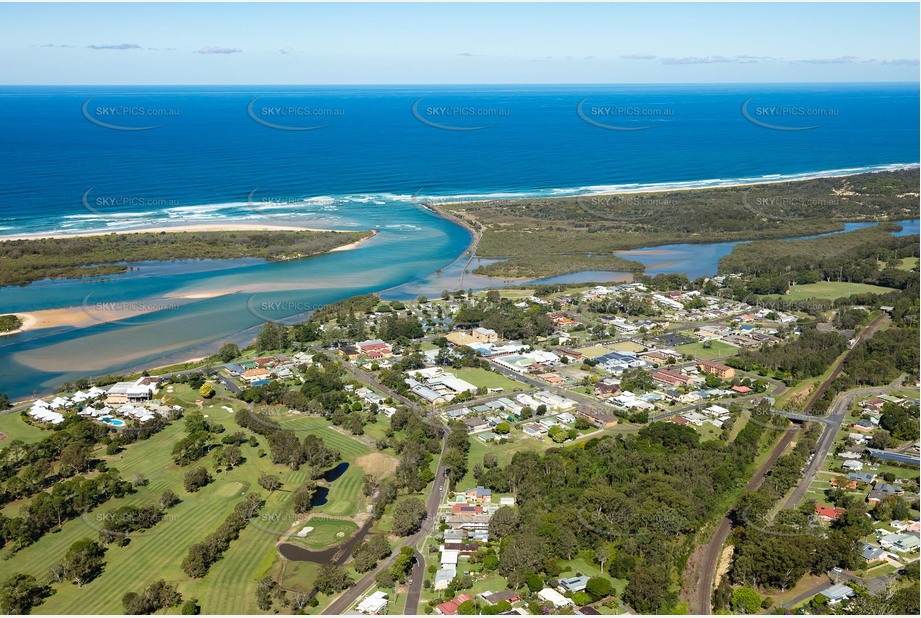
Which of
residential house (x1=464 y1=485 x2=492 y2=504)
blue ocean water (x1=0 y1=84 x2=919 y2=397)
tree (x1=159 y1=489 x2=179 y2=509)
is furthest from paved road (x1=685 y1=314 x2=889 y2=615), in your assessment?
blue ocean water (x1=0 y1=84 x2=919 y2=397)

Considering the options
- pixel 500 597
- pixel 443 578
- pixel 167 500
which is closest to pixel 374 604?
pixel 443 578

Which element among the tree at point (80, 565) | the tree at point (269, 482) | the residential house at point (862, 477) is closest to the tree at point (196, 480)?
the tree at point (269, 482)

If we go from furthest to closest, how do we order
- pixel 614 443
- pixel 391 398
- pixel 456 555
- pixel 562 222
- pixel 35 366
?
pixel 562 222 < pixel 35 366 < pixel 391 398 < pixel 614 443 < pixel 456 555

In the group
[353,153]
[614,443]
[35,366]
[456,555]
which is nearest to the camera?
[456,555]

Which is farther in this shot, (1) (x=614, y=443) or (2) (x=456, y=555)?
(1) (x=614, y=443)

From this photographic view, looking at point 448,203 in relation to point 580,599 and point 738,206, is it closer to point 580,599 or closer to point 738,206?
point 738,206

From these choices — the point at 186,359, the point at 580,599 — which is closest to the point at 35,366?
the point at 186,359
